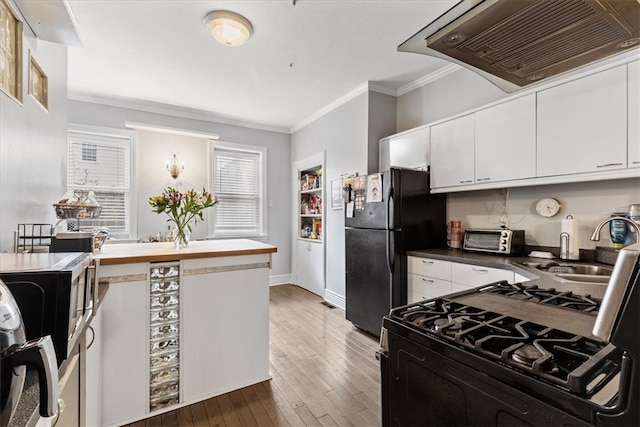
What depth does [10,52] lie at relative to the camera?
139 centimetres

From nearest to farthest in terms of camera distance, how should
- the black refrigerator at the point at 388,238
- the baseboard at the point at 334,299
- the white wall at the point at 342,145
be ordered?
the black refrigerator at the point at 388,238
the white wall at the point at 342,145
the baseboard at the point at 334,299

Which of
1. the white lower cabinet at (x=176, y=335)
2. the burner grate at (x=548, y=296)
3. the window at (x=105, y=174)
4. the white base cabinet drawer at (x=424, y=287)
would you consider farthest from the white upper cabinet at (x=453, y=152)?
the window at (x=105, y=174)

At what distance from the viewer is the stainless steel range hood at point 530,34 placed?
0.77 m

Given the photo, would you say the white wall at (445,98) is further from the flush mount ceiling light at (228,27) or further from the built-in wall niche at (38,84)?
the built-in wall niche at (38,84)

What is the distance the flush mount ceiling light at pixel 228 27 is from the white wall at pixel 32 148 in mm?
1084

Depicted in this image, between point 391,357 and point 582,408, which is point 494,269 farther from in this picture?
point 582,408

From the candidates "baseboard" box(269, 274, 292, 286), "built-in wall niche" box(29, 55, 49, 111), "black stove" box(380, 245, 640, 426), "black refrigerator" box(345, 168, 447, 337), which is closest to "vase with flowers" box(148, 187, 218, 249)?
"built-in wall niche" box(29, 55, 49, 111)

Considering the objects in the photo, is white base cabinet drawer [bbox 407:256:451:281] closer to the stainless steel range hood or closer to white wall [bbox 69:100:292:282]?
the stainless steel range hood

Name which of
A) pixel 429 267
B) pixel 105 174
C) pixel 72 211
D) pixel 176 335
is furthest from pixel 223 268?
pixel 105 174

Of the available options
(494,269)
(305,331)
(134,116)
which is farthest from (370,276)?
(134,116)

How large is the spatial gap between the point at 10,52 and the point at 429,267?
2960mm

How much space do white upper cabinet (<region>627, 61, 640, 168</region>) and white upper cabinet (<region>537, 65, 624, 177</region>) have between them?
0.02 m

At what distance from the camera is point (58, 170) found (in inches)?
89.3

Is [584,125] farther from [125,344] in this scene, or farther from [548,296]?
[125,344]
